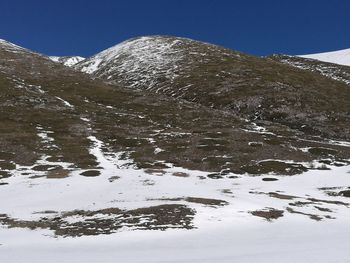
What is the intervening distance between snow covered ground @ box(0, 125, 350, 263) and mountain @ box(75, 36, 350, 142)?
41361mm

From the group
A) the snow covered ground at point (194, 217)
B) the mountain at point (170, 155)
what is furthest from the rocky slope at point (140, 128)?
the snow covered ground at point (194, 217)

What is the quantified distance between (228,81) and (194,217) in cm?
9183

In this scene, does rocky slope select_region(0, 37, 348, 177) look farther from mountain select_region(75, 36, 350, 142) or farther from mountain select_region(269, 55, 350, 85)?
mountain select_region(269, 55, 350, 85)

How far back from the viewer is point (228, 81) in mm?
119188

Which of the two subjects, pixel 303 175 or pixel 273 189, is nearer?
pixel 273 189

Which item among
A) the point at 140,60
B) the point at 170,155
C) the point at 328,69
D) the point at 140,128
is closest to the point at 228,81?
the point at 140,60

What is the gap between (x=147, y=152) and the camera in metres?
59.4

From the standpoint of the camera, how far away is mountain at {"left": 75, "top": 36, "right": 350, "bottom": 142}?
93.1m

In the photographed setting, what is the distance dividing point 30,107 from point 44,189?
180 feet

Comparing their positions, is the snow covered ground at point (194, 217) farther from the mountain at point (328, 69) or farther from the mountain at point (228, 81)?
the mountain at point (328, 69)

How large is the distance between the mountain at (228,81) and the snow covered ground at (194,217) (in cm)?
4136

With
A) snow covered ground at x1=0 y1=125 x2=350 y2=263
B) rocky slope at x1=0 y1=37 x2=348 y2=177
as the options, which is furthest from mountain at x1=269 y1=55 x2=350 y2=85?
snow covered ground at x1=0 y1=125 x2=350 y2=263

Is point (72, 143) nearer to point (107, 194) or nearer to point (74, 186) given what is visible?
point (74, 186)

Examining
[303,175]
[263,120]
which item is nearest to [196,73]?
[263,120]
